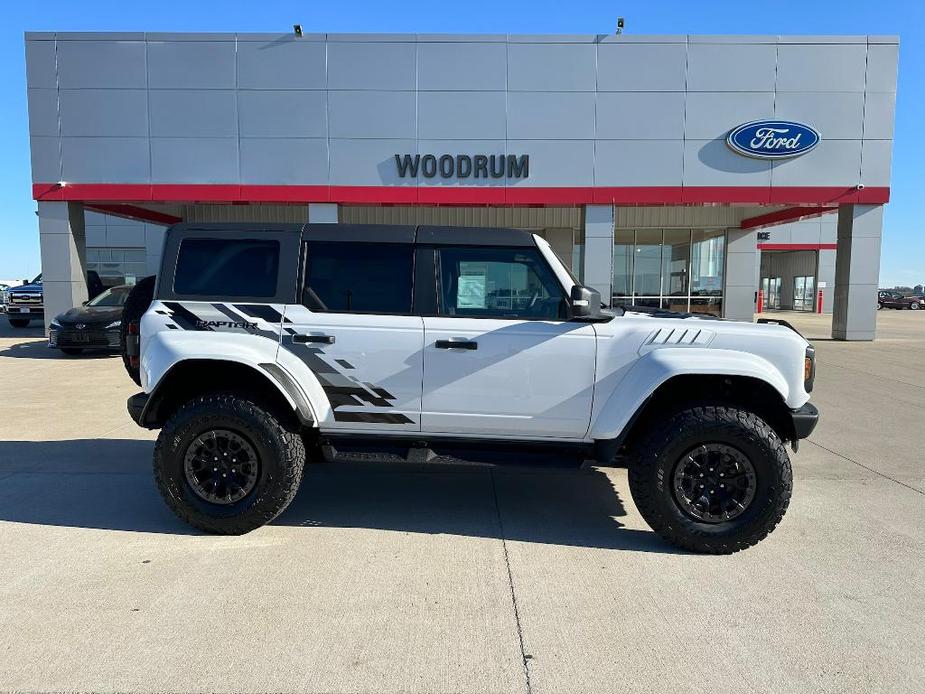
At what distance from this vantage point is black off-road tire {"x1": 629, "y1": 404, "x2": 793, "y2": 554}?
12.0 ft

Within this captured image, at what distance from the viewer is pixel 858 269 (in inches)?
634

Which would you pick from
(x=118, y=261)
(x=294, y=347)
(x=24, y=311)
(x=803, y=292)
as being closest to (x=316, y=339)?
(x=294, y=347)

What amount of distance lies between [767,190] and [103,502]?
15.8 m

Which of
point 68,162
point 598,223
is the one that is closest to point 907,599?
point 598,223

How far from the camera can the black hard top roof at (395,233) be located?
402 centimetres

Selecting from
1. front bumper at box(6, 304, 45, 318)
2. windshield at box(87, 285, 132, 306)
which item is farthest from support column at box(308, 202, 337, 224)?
front bumper at box(6, 304, 45, 318)

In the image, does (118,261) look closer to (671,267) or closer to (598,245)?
(598,245)

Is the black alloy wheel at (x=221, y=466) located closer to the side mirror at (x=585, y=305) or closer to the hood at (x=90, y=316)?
the side mirror at (x=585, y=305)

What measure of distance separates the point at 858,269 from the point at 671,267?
21.6ft

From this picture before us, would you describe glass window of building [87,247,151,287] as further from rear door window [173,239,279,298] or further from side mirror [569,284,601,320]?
side mirror [569,284,601,320]

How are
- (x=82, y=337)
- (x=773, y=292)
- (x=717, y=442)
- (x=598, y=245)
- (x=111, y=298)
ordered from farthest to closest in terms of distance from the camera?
(x=773, y=292), (x=598, y=245), (x=111, y=298), (x=82, y=337), (x=717, y=442)

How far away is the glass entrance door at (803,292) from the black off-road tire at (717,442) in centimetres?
3812

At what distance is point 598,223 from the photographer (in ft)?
50.6

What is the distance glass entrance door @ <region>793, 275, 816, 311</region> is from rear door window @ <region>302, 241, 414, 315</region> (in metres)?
38.9
